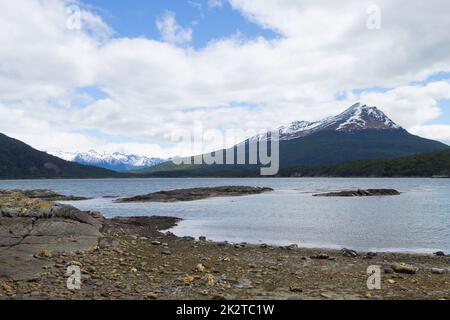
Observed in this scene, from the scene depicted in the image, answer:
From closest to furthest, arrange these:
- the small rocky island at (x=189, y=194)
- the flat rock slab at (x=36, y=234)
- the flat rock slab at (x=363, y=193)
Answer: the flat rock slab at (x=36, y=234)
the small rocky island at (x=189, y=194)
the flat rock slab at (x=363, y=193)

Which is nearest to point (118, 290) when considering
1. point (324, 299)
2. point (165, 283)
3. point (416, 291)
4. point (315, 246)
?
point (165, 283)

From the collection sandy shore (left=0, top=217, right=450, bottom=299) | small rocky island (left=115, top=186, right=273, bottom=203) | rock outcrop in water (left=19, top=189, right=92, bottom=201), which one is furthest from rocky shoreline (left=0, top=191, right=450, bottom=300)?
rock outcrop in water (left=19, top=189, right=92, bottom=201)

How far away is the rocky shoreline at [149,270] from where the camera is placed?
15977mm

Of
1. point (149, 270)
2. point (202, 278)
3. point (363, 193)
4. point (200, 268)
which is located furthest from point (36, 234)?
point (363, 193)

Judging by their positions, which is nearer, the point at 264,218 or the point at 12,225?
the point at 12,225

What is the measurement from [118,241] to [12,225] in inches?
219

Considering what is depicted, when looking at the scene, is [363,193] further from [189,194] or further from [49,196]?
[49,196]

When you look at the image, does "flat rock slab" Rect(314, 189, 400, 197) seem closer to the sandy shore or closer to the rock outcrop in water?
the rock outcrop in water

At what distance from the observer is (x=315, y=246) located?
35.4 meters

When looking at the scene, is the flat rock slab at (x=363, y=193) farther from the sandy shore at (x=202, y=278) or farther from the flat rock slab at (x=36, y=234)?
the flat rock slab at (x=36, y=234)

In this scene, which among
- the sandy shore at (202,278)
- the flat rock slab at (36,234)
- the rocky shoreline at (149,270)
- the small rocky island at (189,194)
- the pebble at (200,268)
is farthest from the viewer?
the small rocky island at (189,194)

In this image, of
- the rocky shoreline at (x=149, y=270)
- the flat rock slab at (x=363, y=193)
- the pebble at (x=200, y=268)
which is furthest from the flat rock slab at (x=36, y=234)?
the flat rock slab at (x=363, y=193)
